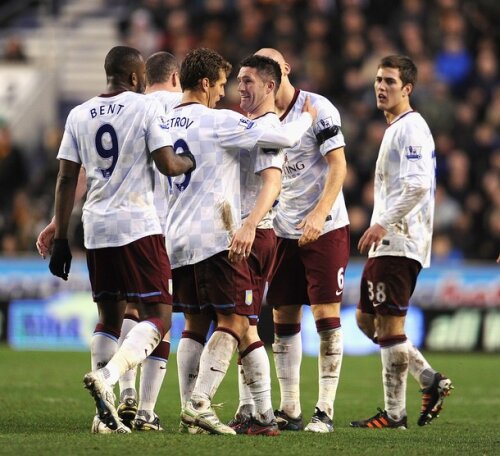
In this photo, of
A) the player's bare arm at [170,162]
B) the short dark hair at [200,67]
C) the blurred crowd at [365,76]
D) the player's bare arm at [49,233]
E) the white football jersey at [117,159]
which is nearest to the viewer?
the player's bare arm at [170,162]

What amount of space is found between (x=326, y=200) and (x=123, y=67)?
1696 millimetres

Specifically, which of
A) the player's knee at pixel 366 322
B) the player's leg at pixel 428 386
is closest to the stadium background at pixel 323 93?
the player's knee at pixel 366 322

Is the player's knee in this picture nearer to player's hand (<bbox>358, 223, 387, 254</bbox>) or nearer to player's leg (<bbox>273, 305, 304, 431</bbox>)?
player's leg (<bbox>273, 305, 304, 431</bbox>)

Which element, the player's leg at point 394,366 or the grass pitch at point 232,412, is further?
the player's leg at point 394,366

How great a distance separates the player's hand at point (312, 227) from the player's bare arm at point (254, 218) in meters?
0.71

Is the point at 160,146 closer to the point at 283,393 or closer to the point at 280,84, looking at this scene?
the point at 280,84

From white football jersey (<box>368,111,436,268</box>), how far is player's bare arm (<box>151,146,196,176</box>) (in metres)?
1.85

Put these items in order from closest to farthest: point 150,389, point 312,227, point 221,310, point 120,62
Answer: point 221,310 → point 120,62 → point 150,389 → point 312,227

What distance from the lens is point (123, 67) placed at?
8.21 meters

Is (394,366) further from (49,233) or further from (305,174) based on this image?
(49,233)

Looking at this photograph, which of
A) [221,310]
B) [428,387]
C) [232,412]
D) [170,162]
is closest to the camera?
[170,162]

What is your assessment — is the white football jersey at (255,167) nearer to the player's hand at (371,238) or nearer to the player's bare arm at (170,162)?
the player's bare arm at (170,162)

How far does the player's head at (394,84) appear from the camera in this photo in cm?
952

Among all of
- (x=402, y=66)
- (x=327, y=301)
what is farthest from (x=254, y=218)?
(x=402, y=66)
